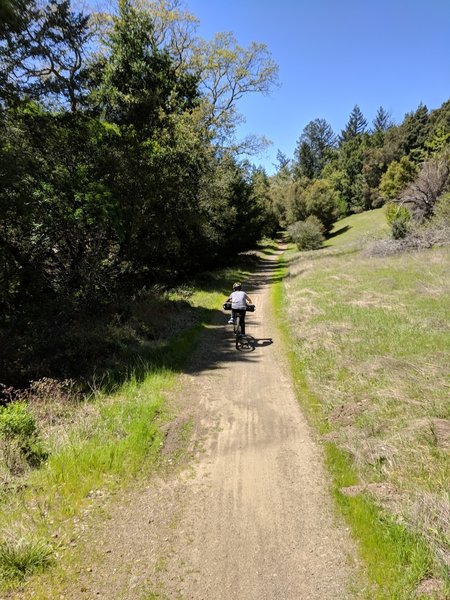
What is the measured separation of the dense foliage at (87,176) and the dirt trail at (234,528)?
215 inches

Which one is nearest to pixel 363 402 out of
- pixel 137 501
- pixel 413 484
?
pixel 413 484

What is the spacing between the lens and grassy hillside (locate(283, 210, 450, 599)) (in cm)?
393

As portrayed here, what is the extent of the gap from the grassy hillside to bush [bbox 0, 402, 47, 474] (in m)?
4.62

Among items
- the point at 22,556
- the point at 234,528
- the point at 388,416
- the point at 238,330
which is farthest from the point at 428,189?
the point at 22,556

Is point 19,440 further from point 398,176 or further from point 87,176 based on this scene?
point 398,176

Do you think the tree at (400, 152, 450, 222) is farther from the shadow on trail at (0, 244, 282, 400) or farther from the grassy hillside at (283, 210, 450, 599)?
the shadow on trail at (0, 244, 282, 400)

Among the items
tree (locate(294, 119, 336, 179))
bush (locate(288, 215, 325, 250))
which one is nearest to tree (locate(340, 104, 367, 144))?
tree (locate(294, 119, 336, 179))

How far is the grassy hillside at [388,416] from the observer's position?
12.9 ft

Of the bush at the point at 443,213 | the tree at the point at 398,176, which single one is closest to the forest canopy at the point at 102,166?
the bush at the point at 443,213

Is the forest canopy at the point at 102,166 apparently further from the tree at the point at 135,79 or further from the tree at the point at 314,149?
the tree at the point at 314,149

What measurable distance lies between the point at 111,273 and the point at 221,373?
8.94 meters

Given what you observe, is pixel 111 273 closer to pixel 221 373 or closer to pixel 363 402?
pixel 221 373

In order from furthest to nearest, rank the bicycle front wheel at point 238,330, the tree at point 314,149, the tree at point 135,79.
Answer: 1. the tree at point 314,149
2. the tree at point 135,79
3. the bicycle front wheel at point 238,330

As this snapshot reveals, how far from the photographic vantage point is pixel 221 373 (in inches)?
390
